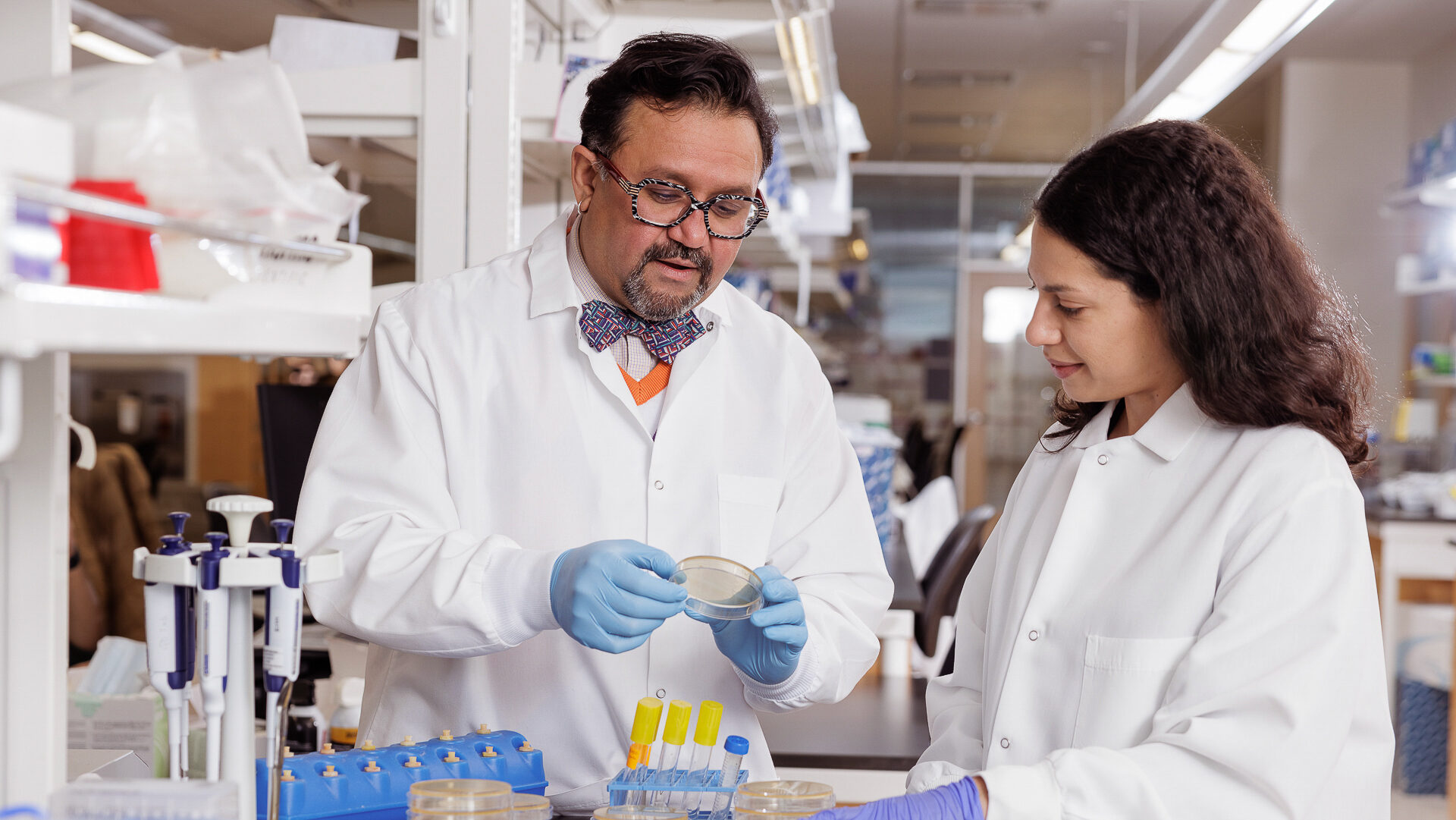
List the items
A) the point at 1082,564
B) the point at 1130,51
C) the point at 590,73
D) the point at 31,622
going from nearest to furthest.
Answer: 1. the point at 31,622
2. the point at 1082,564
3. the point at 590,73
4. the point at 1130,51

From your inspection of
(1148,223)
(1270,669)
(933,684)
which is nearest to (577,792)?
(933,684)

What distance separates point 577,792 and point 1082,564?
0.68 m

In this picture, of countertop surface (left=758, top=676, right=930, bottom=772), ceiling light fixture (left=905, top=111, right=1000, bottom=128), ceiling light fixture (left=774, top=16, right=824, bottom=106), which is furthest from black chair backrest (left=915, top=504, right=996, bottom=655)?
ceiling light fixture (left=905, top=111, right=1000, bottom=128)

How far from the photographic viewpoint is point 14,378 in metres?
0.71

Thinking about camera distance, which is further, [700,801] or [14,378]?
[700,801]

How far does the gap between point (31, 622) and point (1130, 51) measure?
289 inches

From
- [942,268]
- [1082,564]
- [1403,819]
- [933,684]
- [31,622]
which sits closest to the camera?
[31,622]

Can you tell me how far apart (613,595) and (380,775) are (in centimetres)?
30

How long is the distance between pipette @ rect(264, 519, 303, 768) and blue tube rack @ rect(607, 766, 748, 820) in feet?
1.16

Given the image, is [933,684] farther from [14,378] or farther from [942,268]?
[942,268]

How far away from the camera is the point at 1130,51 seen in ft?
23.6

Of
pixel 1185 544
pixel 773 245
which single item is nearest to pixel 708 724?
pixel 1185 544

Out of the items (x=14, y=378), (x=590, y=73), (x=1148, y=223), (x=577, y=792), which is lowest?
(x=577, y=792)

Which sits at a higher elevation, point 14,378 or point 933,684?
point 14,378
